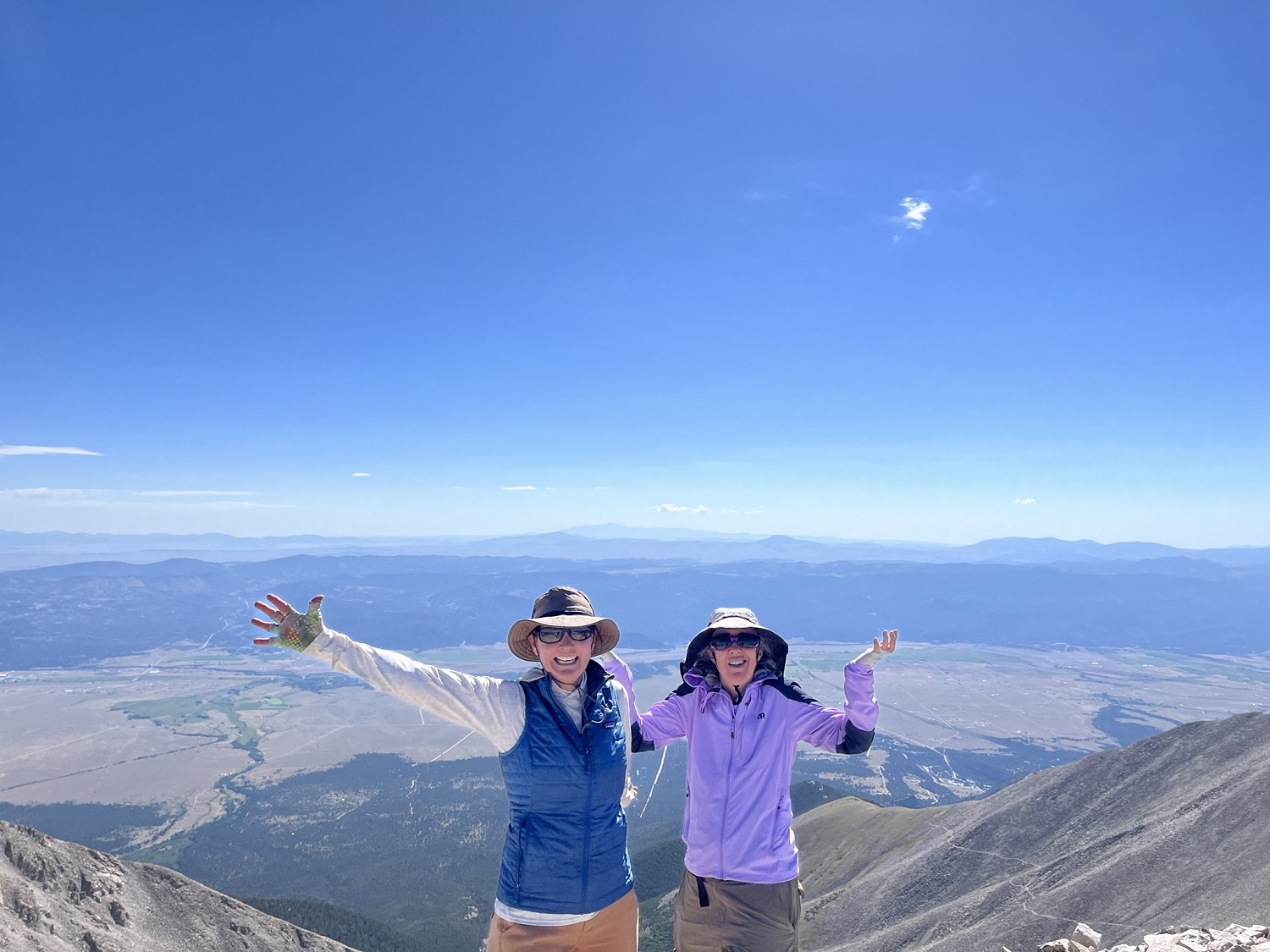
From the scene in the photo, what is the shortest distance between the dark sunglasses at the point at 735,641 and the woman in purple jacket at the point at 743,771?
0.04 ft

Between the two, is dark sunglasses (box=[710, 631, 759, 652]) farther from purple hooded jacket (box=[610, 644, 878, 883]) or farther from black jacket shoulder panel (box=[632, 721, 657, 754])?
black jacket shoulder panel (box=[632, 721, 657, 754])

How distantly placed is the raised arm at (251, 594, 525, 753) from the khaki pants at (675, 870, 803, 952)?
3.39 meters

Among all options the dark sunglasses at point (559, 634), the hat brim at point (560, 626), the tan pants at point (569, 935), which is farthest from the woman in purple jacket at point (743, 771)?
the dark sunglasses at point (559, 634)

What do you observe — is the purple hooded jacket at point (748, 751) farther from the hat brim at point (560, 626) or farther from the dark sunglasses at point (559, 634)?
the dark sunglasses at point (559, 634)

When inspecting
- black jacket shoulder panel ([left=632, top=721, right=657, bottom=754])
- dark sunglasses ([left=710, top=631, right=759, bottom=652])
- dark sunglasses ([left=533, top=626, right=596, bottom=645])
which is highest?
dark sunglasses ([left=533, top=626, right=596, bottom=645])

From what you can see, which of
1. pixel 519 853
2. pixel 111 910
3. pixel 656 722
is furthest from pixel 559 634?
pixel 111 910

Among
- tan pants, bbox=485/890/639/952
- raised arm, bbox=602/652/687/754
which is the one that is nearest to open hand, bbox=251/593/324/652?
raised arm, bbox=602/652/687/754

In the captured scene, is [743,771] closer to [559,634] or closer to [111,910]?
[559,634]

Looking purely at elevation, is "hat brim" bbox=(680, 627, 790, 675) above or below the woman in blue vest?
above

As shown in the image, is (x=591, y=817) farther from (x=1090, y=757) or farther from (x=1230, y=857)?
(x=1090, y=757)

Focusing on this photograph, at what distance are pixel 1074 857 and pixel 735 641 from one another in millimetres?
50120

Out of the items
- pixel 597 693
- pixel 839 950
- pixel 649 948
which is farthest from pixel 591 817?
pixel 649 948

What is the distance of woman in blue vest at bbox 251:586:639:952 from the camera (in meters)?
7.54

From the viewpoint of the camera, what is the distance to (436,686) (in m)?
7.74
